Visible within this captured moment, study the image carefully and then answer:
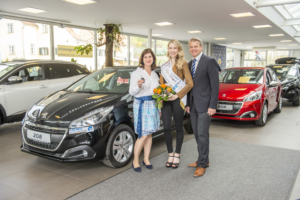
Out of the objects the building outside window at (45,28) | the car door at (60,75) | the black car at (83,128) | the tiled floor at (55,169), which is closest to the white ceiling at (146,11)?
the building outside window at (45,28)

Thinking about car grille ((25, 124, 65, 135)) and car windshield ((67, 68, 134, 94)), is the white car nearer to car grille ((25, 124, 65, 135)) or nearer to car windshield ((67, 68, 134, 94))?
car windshield ((67, 68, 134, 94))

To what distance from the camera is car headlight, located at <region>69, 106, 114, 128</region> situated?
2.99 metres

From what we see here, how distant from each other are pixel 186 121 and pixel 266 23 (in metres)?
8.77

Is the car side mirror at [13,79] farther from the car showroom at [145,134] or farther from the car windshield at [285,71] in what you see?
the car windshield at [285,71]

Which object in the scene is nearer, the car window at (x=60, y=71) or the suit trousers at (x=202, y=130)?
the suit trousers at (x=202, y=130)

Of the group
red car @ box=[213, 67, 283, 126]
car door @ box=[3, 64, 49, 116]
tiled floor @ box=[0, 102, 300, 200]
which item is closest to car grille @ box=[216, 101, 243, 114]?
red car @ box=[213, 67, 283, 126]

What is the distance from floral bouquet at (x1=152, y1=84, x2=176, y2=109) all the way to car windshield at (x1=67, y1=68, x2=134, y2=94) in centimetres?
75

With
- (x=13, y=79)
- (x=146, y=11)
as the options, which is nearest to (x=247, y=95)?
(x=13, y=79)

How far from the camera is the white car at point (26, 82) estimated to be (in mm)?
5109

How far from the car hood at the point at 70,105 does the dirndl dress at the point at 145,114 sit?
0.36 meters

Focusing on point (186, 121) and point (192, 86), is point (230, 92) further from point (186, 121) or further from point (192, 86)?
point (192, 86)

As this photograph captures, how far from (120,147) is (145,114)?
0.57 metres

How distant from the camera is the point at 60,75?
6148 mm

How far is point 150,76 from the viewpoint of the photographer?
10.4ft
